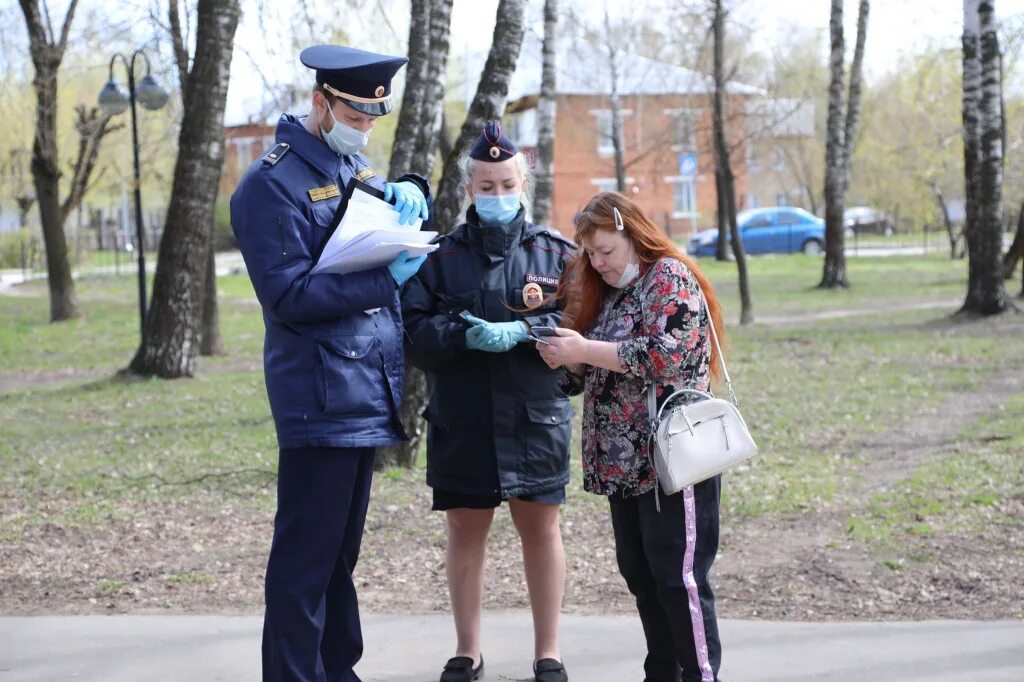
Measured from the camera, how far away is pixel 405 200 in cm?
395

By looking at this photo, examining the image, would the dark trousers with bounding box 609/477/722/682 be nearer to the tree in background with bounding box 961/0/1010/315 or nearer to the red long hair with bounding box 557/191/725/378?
the red long hair with bounding box 557/191/725/378

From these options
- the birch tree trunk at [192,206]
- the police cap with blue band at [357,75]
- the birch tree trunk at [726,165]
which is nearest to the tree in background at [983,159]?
the birch tree trunk at [726,165]

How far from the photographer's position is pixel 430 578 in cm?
622

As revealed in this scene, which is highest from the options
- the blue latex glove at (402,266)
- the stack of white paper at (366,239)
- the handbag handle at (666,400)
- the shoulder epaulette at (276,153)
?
the shoulder epaulette at (276,153)

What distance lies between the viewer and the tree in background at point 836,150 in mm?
24562

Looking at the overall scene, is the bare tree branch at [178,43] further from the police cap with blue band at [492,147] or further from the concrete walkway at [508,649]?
the police cap with blue band at [492,147]

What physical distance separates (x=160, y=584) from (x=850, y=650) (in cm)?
333

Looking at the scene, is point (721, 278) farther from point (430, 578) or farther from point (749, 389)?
point (430, 578)

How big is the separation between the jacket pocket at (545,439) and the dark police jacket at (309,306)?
744mm

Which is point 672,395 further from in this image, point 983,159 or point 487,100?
point 983,159

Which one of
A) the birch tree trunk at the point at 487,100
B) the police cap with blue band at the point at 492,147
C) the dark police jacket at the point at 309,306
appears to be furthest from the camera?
the birch tree trunk at the point at 487,100

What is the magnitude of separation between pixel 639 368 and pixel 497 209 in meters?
0.85

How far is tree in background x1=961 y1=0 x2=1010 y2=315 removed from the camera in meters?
17.5

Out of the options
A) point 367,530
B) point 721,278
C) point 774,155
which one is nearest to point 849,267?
point 721,278
